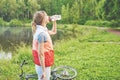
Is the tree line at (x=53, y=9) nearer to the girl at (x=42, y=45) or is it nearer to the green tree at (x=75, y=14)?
the green tree at (x=75, y=14)

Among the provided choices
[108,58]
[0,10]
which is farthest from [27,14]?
[108,58]

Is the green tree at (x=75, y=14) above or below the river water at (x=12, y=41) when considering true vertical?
above

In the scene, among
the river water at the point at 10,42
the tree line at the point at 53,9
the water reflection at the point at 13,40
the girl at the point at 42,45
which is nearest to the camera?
the girl at the point at 42,45

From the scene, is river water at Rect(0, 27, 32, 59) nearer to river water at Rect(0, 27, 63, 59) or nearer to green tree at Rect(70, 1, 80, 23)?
river water at Rect(0, 27, 63, 59)

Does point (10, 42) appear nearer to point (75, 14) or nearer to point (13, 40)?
point (13, 40)

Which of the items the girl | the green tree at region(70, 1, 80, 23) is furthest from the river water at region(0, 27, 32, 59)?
the green tree at region(70, 1, 80, 23)

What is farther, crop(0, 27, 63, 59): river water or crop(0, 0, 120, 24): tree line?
crop(0, 0, 120, 24): tree line

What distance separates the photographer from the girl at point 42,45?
210 inches

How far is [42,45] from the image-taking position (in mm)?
5324

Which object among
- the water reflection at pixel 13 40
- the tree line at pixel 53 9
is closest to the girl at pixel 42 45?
the water reflection at pixel 13 40

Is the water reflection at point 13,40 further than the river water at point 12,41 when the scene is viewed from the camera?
Yes

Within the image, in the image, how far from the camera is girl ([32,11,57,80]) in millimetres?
5340

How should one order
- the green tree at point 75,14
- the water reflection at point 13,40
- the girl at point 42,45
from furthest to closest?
1. the green tree at point 75,14
2. the water reflection at point 13,40
3. the girl at point 42,45

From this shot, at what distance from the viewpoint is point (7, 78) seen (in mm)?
8992
